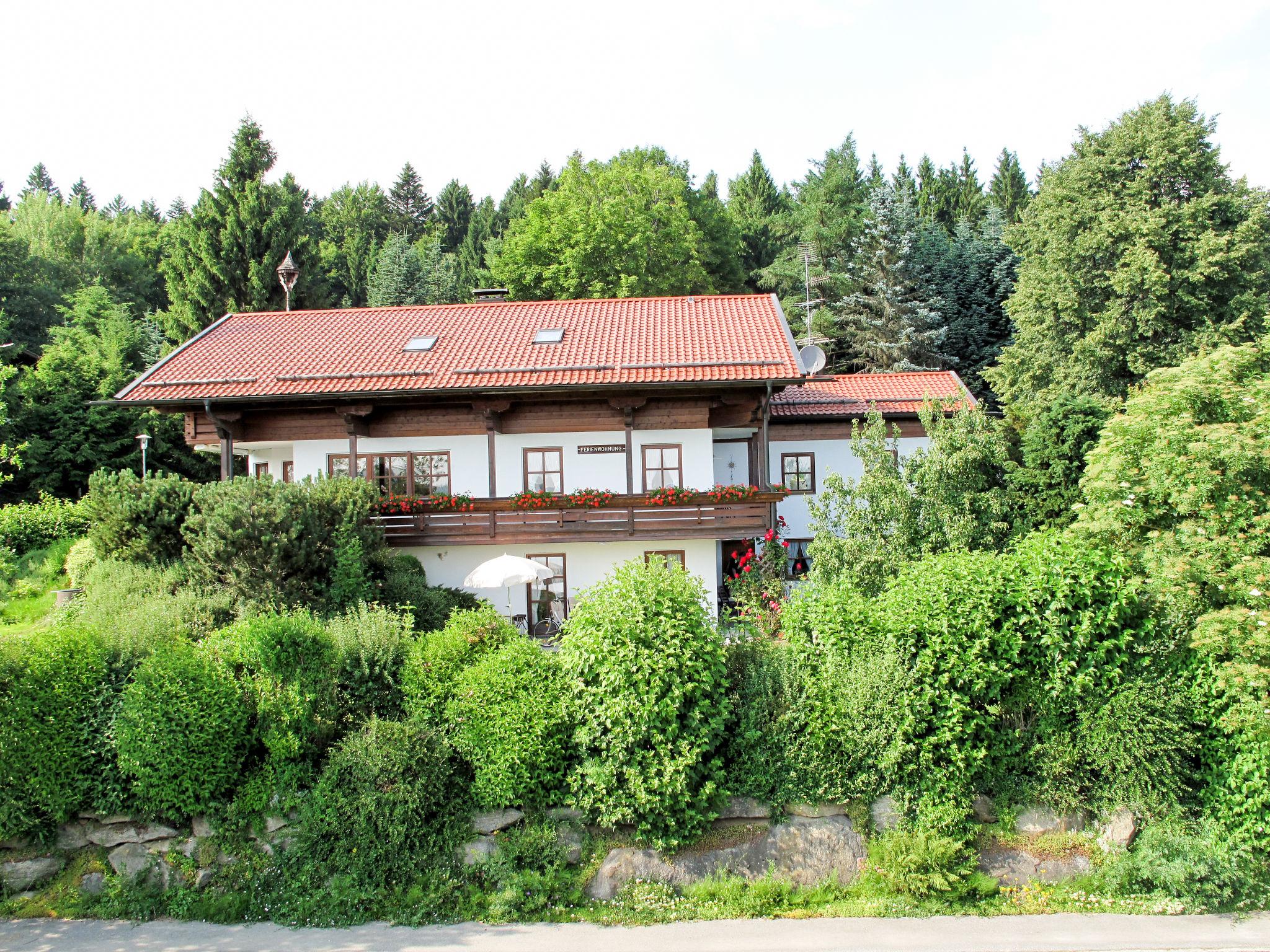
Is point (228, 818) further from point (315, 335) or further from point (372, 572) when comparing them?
point (315, 335)

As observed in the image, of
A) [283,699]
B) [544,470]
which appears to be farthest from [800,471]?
[283,699]

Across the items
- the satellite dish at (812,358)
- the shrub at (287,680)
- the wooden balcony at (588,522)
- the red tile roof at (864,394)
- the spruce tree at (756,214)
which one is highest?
→ the spruce tree at (756,214)

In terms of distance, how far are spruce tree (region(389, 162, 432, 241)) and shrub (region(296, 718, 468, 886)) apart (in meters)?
66.9

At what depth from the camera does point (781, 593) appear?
15555 mm

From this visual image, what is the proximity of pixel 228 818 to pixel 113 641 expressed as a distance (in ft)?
8.71

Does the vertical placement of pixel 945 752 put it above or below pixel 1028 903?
above

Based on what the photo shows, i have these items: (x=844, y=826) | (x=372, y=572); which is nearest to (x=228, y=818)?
(x=372, y=572)

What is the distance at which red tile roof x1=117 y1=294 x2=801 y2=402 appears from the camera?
17984 millimetres

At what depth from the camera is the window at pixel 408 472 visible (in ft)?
62.2

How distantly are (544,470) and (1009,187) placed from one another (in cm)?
4849

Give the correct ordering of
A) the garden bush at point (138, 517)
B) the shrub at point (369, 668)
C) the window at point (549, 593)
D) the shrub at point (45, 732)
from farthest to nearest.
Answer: the window at point (549, 593), the garden bush at point (138, 517), the shrub at point (369, 668), the shrub at point (45, 732)

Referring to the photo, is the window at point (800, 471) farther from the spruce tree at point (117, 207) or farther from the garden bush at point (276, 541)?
the spruce tree at point (117, 207)

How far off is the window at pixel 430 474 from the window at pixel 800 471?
8496mm

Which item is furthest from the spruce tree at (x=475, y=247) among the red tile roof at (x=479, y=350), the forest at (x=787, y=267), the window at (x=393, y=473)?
the window at (x=393, y=473)
